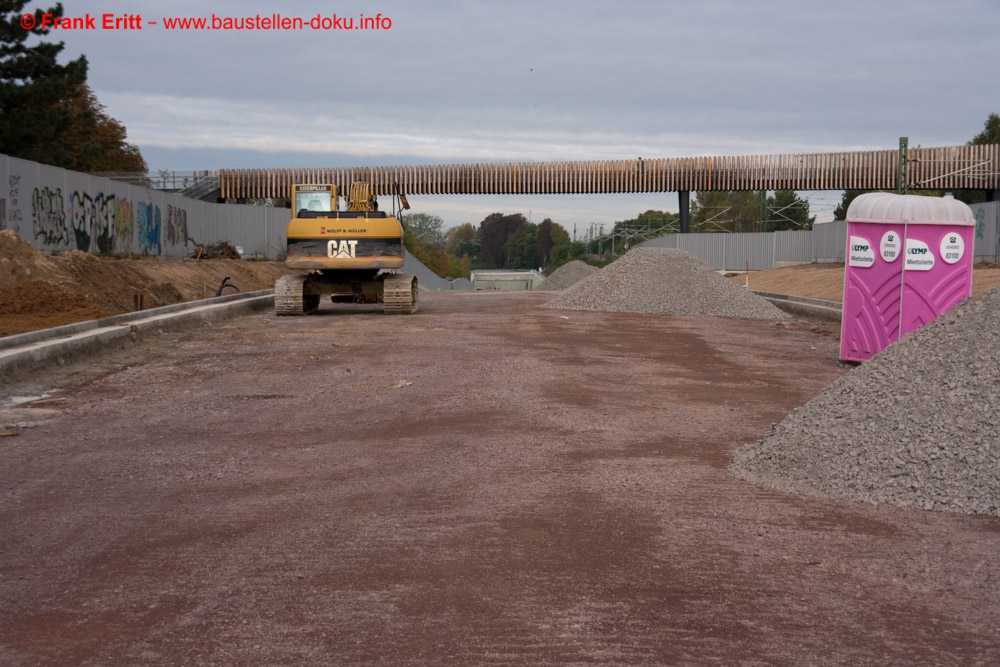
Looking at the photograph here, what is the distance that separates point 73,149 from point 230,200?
9909 mm

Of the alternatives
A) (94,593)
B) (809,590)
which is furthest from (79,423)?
(809,590)

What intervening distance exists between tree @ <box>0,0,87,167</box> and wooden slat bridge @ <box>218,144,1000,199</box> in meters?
14.4

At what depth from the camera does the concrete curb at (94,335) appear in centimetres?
1203

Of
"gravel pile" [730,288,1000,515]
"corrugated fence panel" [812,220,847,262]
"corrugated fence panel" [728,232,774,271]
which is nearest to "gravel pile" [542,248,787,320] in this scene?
"gravel pile" [730,288,1000,515]

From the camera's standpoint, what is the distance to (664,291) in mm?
27328

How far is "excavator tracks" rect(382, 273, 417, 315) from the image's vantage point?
23594 mm

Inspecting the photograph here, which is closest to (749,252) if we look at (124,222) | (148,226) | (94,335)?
(148,226)

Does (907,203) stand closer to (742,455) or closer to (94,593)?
(742,455)

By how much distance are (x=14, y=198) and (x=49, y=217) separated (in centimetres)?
190

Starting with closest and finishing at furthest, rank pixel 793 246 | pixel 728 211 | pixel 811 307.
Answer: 1. pixel 811 307
2. pixel 793 246
3. pixel 728 211

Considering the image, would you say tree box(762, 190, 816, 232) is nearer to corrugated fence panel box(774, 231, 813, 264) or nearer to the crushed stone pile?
corrugated fence panel box(774, 231, 813, 264)

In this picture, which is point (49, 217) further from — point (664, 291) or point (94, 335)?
point (664, 291)

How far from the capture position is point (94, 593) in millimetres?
4719

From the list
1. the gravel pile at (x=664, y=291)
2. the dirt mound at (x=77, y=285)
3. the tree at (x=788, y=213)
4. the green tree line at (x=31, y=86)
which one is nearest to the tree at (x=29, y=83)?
the green tree line at (x=31, y=86)
